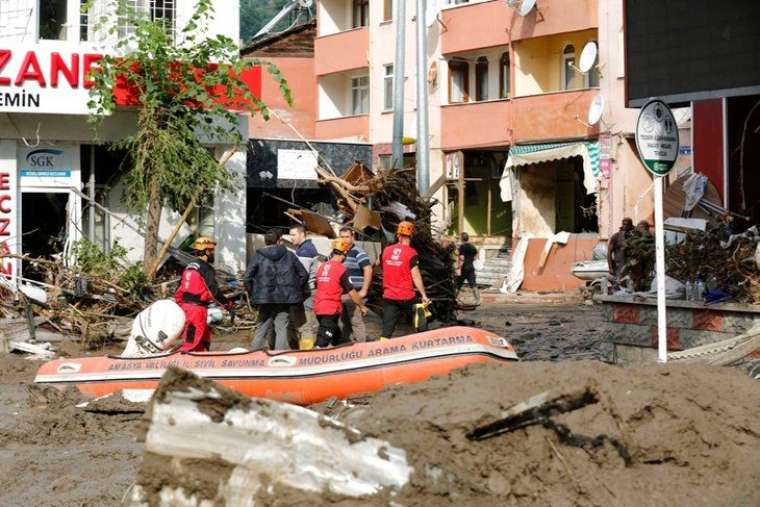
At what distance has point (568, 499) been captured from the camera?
20.8ft

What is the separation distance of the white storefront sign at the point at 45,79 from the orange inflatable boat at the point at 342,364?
10718mm

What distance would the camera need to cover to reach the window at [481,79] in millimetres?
38344

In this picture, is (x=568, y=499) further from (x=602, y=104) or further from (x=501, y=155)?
(x=501, y=155)

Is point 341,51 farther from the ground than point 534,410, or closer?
farther from the ground

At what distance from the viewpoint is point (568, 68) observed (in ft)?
117

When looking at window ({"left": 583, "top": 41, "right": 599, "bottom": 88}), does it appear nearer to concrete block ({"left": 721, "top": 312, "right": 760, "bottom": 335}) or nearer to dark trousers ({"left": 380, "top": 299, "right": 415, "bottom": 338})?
dark trousers ({"left": 380, "top": 299, "right": 415, "bottom": 338})

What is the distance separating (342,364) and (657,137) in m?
3.65

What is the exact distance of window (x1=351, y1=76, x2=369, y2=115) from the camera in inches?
1704

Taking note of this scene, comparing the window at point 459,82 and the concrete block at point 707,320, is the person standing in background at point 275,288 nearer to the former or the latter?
the concrete block at point 707,320

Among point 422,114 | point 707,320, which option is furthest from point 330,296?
point 422,114

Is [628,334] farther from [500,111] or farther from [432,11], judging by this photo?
[432,11]

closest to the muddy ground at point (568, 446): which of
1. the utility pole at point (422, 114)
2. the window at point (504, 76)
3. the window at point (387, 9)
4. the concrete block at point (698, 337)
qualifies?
the concrete block at point (698, 337)

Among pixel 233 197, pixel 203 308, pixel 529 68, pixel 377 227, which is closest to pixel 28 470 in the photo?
pixel 203 308

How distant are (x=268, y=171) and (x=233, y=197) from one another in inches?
241
